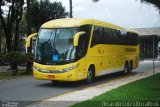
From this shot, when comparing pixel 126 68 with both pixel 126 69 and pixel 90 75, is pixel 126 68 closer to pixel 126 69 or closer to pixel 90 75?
pixel 126 69

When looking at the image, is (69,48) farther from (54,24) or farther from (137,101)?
(137,101)

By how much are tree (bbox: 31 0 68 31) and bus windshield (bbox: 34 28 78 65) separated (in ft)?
95.2

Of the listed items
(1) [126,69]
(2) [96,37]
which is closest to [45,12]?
(1) [126,69]

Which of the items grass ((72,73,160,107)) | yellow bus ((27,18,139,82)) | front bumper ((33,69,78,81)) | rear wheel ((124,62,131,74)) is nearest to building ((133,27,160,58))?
rear wheel ((124,62,131,74))

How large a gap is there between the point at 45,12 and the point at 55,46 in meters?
30.1

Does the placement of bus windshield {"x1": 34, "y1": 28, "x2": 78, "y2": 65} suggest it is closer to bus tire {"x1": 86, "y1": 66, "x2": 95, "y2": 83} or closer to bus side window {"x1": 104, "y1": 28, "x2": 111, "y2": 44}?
bus tire {"x1": 86, "y1": 66, "x2": 95, "y2": 83}

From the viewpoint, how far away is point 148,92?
1611 cm

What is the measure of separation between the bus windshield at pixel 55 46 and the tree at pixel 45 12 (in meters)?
29.0

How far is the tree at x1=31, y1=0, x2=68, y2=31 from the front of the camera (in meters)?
50.6

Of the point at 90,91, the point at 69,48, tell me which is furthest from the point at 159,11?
the point at 90,91

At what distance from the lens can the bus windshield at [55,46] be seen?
2073 centimetres

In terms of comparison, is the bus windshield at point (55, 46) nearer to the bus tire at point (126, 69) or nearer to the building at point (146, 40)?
the bus tire at point (126, 69)

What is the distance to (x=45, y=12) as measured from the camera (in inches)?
1998

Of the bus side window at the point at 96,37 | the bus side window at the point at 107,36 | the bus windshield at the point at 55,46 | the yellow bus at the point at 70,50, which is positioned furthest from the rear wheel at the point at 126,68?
the bus windshield at the point at 55,46
